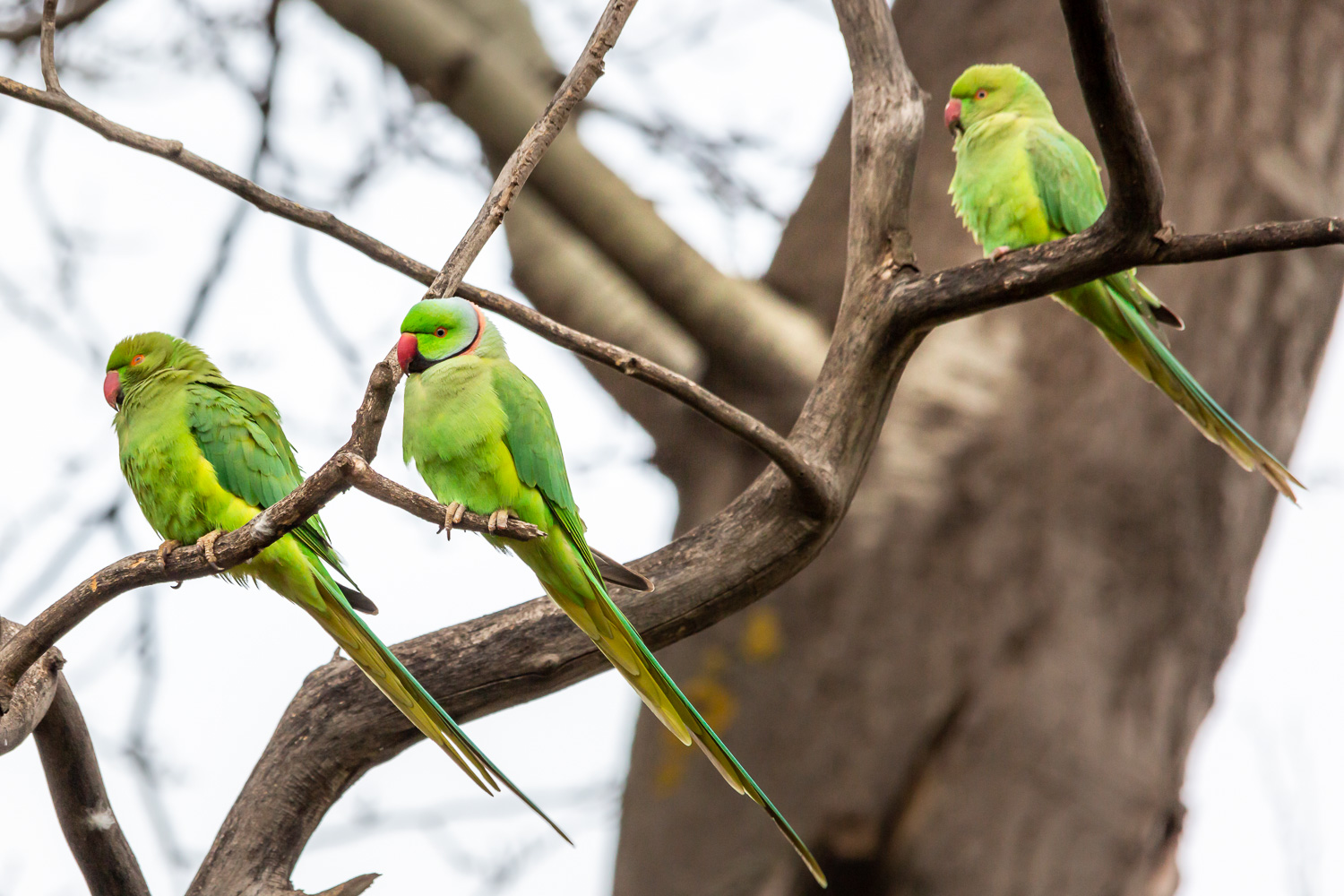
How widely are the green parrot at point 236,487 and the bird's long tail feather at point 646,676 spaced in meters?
0.33

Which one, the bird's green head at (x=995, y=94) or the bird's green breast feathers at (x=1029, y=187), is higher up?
the bird's green head at (x=995, y=94)

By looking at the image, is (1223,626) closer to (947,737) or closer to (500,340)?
(947,737)

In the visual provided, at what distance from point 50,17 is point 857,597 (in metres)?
2.89

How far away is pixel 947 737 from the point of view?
3.68 meters

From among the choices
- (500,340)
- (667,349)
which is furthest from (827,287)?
(500,340)

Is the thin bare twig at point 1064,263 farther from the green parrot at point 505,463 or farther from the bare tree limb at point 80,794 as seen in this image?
the bare tree limb at point 80,794

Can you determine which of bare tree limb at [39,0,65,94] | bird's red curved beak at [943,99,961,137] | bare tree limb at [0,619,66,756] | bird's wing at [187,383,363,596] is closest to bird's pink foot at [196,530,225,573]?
bird's wing at [187,383,363,596]

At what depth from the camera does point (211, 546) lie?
197cm

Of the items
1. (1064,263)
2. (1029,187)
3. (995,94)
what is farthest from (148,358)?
(995,94)

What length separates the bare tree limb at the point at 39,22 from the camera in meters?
4.16

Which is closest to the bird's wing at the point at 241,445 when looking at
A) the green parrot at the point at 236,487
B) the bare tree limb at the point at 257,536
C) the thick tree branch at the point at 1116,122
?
the green parrot at the point at 236,487

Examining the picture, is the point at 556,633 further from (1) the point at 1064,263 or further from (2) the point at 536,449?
(1) the point at 1064,263

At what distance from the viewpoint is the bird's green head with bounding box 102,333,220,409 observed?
265 cm

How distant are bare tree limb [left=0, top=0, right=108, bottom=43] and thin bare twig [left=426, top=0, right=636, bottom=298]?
9.48 feet
